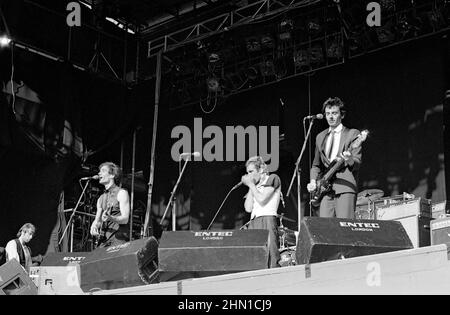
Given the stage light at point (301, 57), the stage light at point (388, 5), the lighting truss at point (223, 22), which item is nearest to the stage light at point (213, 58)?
the lighting truss at point (223, 22)

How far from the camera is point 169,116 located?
1191 cm

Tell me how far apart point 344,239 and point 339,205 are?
3.73 feet

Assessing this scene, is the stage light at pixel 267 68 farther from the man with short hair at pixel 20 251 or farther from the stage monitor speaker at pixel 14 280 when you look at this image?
the stage monitor speaker at pixel 14 280

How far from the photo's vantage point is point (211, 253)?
4.52 metres

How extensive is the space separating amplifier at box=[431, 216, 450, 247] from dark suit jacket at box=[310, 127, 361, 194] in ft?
3.82

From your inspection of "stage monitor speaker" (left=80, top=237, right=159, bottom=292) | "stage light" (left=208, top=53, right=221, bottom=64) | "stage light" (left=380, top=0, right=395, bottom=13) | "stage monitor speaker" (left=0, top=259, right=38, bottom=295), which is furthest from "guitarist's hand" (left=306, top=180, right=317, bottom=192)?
"stage light" (left=208, top=53, right=221, bottom=64)

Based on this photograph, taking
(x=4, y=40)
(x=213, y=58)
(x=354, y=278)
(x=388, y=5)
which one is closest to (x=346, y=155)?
(x=354, y=278)

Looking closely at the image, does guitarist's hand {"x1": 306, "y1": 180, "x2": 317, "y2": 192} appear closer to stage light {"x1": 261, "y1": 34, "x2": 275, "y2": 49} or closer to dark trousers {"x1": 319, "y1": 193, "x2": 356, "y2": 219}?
dark trousers {"x1": 319, "y1": 193, "x2": 356, "y2": 219}

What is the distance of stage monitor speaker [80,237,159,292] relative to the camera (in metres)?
4.73

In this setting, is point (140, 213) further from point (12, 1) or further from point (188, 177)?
point (12, 1)

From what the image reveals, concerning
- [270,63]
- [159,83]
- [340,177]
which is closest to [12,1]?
[159,83]

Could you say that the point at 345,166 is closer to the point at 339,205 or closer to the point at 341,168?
the point at 341,168

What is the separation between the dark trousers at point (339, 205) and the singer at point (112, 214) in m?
1.59

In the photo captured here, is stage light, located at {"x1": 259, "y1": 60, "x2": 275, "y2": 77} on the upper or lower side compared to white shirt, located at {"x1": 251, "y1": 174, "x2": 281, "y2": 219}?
upper
